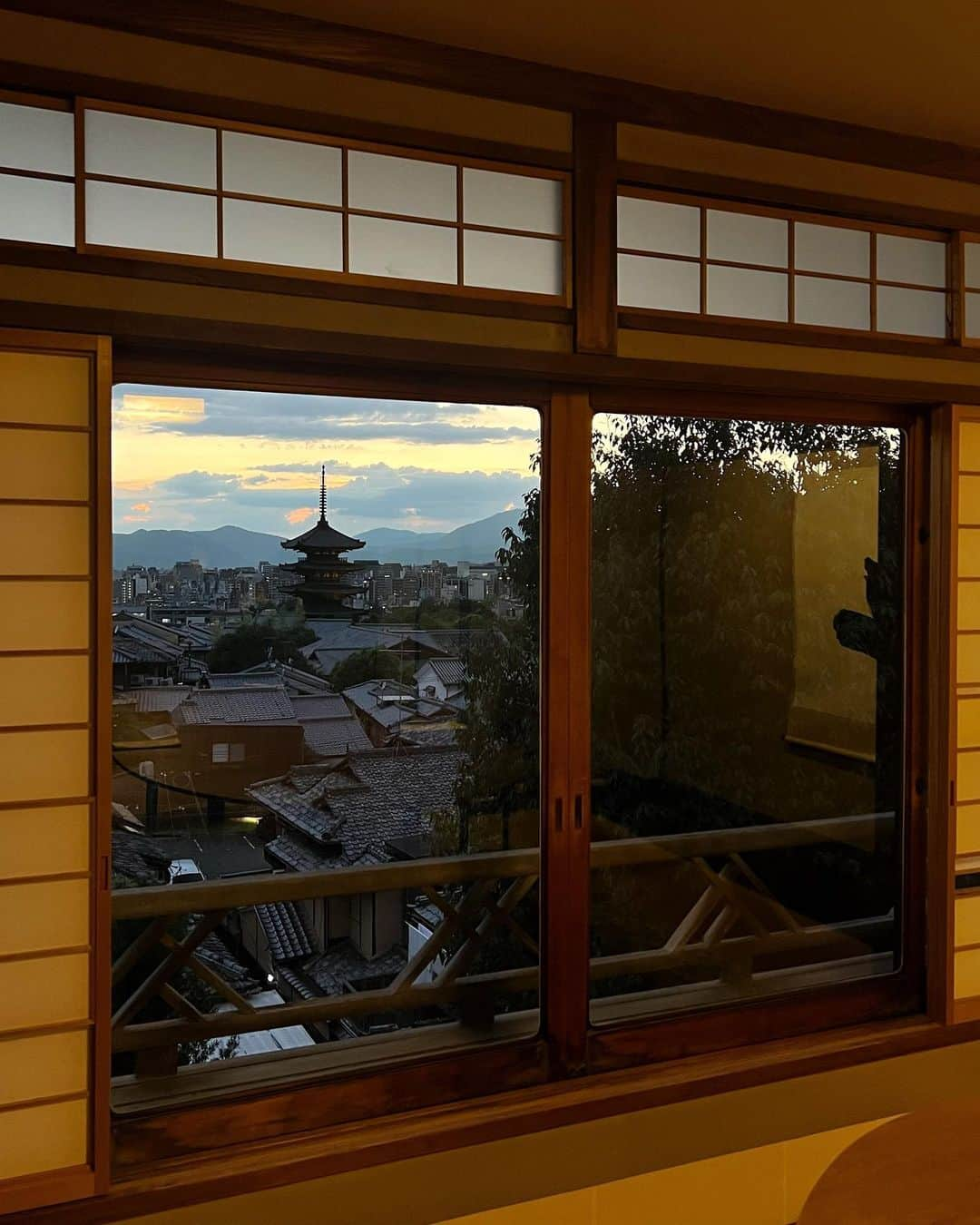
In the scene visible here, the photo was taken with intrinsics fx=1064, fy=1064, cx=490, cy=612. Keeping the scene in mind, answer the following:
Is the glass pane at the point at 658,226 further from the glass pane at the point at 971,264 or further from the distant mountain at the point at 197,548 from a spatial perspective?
the distant mountain at the point at 197,548

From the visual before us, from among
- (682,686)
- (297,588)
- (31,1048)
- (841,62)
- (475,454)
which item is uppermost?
(841,62)

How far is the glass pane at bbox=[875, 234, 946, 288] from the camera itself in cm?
314

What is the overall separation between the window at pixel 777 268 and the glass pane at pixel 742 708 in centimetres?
32

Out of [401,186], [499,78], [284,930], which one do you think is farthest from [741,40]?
[284,930]

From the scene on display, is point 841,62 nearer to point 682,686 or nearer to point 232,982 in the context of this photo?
point 682,686

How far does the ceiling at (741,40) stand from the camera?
2.41 m

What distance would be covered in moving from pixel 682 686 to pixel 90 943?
1.63 m

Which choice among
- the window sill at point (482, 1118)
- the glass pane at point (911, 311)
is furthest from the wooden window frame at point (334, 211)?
the window sill at point (482, 1118)

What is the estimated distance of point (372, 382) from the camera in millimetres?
2596

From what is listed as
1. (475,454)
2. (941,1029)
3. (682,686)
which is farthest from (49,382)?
(941,1029)

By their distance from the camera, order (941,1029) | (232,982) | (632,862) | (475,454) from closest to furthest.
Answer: (232,982), (475,454), (632,862), (941,1029)

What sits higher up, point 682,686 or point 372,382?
point 372,382

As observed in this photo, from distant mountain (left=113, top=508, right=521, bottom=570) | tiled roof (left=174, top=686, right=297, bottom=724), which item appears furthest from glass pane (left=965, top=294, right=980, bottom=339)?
tiled roof (left=174, top=686, right=297, bottom=724)

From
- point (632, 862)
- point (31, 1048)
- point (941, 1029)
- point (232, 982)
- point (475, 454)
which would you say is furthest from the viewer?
point (941, 1029)
